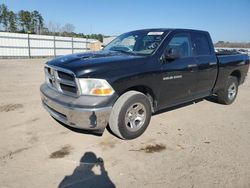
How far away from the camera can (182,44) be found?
5004 millimetres

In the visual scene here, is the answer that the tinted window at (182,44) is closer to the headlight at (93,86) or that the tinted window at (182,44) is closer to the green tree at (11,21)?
the headlight at (93,86)

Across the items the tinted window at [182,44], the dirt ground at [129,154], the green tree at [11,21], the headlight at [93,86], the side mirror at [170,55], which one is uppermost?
the green tree at [11,21]

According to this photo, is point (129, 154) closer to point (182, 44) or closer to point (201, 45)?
point (182, 44)

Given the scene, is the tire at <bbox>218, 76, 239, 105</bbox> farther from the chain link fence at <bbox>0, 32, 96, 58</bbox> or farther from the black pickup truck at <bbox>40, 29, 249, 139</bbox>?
the chain link fence at <bbox>0, 32, 96, 58</bbox>

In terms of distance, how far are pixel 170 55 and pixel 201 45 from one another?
149cm

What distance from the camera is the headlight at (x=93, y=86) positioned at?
3.49 m

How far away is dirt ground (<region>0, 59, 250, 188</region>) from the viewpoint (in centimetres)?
301

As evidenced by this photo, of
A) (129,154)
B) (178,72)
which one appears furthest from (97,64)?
(178,72)

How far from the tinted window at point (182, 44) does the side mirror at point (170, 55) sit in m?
0.21

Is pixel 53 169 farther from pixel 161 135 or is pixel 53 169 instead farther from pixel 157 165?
pixel 161 135

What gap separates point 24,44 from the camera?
79.1 ft

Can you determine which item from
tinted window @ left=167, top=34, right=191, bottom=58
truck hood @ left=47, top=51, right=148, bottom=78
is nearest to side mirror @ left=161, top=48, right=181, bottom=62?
tinted window @ left=167, top=34, right=191, bottom=58

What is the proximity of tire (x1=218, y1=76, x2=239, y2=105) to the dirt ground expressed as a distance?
1.18 m

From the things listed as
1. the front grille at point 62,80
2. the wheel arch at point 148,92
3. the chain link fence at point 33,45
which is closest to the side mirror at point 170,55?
the wheel arch at point 148,92
